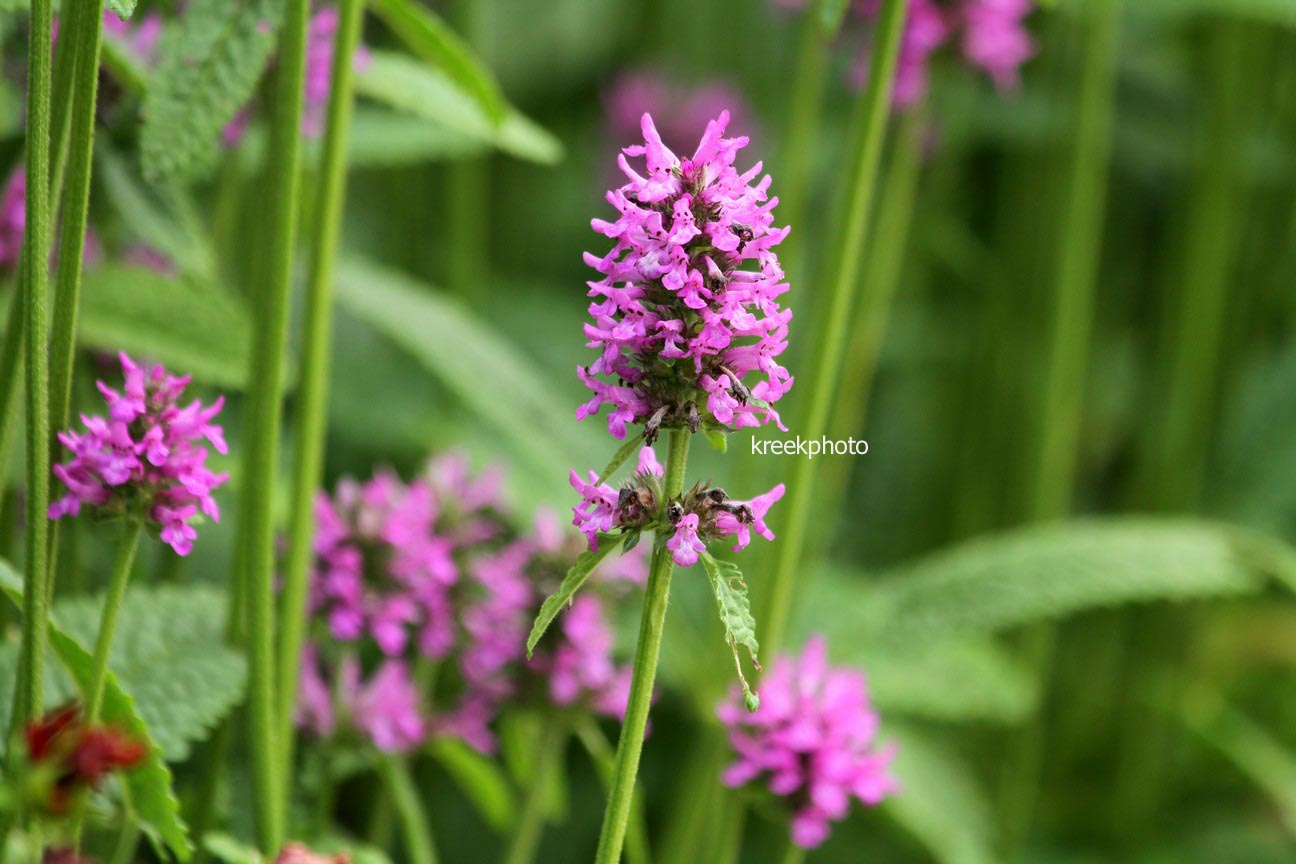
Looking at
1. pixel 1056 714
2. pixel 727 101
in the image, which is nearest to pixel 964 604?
pixel 1056 714

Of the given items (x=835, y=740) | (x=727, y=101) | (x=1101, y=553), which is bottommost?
(x=835, y=740)

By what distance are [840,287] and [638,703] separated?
1.39ft

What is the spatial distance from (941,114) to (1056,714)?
0.71m

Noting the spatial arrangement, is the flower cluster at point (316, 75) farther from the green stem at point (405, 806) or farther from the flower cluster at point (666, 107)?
the flower cluster at point (666, 107)

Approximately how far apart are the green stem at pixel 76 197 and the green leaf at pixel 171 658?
0.55 feet

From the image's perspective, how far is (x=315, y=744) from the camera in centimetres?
92

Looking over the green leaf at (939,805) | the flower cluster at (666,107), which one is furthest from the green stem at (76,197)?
the flower cluster at (666,107)

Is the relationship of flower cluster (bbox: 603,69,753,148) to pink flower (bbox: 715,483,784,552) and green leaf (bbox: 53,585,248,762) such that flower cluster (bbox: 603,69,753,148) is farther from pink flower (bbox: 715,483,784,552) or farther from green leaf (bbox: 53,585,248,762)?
pink flower (bbox: 715,483,784,552)

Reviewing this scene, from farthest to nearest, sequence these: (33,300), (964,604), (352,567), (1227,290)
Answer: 1. (1227,290)
2. (964,604)
3. (352,567)
4. (33,300)

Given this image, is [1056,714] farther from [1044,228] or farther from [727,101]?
[727,101]

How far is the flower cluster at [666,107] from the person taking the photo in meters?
1.98

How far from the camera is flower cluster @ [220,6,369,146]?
963 mm

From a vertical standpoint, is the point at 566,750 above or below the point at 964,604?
below

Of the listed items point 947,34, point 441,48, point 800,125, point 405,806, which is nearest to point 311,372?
point 441,48
